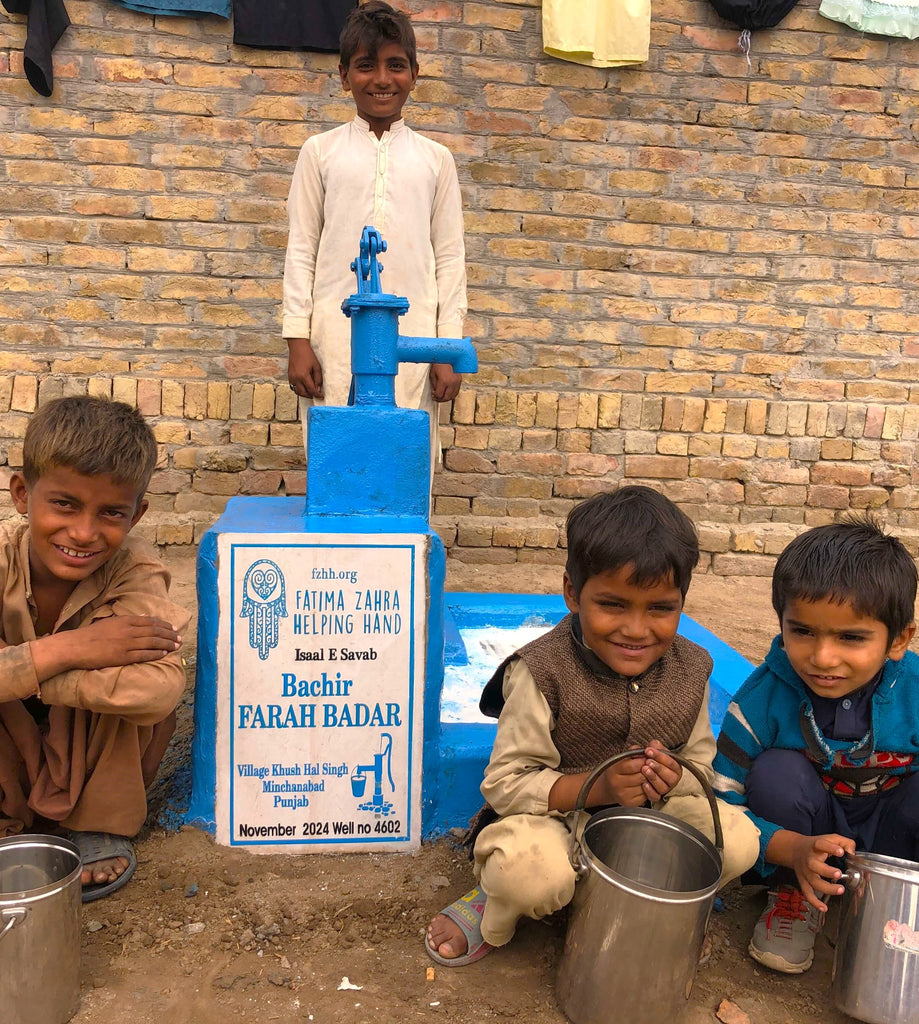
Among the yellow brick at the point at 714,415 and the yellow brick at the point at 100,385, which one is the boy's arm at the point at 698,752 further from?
the yellow brick at the point at 100,385

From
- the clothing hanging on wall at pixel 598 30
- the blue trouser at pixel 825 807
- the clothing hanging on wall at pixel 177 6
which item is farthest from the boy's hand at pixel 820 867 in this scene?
the clothing hanging on wall at pixel 177 6

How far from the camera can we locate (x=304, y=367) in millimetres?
3352

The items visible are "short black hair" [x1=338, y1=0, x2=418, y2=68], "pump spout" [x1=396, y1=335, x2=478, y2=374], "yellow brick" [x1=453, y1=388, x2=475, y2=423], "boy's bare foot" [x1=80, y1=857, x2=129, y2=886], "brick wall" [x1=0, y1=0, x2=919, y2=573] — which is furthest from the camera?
"yellow brick" [x1=453, y1=388, x2=475, y2=423]

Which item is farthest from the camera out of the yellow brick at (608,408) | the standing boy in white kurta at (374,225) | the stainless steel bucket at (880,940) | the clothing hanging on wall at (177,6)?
the yellow brick at (608,408)

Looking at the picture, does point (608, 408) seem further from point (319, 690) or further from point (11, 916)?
point (11, 916)

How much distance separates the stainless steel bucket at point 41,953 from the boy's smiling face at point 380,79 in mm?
2588

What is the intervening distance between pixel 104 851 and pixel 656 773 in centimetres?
128

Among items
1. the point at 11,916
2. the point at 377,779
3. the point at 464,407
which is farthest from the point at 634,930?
the point at 464,407

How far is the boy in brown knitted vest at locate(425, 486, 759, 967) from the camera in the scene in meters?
1.83

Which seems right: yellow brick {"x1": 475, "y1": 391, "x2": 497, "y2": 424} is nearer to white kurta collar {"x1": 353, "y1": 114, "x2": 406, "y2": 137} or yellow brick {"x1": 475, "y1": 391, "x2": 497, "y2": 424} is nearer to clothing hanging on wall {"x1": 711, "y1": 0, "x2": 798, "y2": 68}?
white kurta collar {"x1": 353, "y1": 114, "x2": 406, "y2": 137}

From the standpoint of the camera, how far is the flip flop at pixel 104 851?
6.73 ft

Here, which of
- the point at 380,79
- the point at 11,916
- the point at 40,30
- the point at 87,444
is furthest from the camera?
the point at 40,30

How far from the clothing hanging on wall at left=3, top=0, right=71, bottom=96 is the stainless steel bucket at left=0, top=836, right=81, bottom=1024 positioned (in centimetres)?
386

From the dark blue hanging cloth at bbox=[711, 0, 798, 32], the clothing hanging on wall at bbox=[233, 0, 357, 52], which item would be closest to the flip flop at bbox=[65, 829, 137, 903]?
the clothing hanging on wall at bbox=[233, 0, 357, 52]
